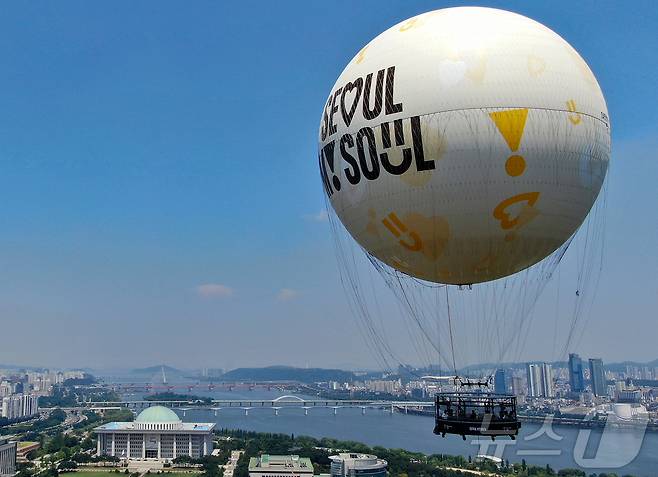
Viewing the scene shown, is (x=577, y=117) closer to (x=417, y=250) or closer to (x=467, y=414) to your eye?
(x=417, y=250)

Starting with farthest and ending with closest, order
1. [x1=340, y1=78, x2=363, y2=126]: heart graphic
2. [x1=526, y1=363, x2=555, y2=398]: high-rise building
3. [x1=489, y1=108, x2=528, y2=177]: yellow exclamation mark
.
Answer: [x1=526, y1=363, x2=555, y2=398]: high-rise building, [x1=340, y1=78, x2=363, y2=126]: heart graphic, [x1=489, y1=108, x2=528, y2=177]: yellow exclamation mark

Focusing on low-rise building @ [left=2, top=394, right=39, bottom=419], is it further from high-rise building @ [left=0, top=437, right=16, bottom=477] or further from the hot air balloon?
the hot air balloon

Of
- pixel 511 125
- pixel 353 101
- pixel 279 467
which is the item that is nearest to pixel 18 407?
pixel 279 467

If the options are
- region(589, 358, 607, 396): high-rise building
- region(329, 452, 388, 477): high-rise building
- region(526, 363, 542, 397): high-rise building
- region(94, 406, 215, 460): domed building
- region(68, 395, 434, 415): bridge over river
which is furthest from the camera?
region(526, 363, 542, 397): high-rise building

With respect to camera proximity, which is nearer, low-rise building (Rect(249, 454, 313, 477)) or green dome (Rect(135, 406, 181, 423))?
low-rise building (Rect(249, 454, 313, 477))

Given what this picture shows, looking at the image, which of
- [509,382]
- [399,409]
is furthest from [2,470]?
[509,382]

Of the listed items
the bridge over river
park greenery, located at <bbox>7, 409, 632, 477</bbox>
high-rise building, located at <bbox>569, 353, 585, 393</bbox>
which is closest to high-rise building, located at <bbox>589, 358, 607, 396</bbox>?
high-rise building, located at <bbox>569, 353, 585, 393</bbox>

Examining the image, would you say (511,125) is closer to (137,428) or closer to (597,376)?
(137,428)
